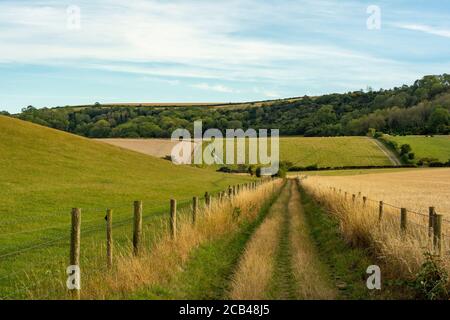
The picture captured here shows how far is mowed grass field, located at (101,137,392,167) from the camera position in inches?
5817

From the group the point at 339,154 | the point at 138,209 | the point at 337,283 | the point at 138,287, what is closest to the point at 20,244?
the point at 138,209

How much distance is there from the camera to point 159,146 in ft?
479

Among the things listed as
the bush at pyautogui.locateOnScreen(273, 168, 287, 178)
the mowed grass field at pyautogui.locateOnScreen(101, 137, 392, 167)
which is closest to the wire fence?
the bush at pyautogui.locateOnScreen(273, 168, 287, 178)

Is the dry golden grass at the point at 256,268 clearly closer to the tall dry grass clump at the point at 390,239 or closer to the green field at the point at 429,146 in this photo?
the tall dry grass clump at the point at 390,239

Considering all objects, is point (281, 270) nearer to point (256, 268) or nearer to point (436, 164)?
point (256, 268)

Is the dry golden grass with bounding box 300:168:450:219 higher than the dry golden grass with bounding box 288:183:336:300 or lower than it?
lower

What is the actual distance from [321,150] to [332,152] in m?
4.12

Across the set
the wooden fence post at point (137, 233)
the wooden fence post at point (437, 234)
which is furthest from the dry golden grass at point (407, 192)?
the wooden fence post at point (137, 233)

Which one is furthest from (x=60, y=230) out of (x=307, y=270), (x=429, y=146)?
(x=429, y=146)

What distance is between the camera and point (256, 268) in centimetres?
1473

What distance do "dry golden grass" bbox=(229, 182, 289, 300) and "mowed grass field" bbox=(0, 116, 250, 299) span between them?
3.69 m

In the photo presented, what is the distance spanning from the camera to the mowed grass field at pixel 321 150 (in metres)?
148

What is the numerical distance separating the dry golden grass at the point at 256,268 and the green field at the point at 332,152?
13080 cm

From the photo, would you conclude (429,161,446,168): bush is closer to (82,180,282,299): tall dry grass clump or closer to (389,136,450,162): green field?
(389,136,450,162): green field
